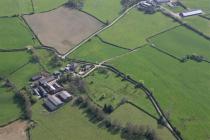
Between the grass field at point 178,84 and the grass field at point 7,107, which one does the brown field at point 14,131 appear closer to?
the grass field at point 7,107

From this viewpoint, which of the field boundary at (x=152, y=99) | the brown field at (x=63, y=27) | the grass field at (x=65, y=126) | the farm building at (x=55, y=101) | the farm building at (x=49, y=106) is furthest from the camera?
the brown field at (x=63, y=27)

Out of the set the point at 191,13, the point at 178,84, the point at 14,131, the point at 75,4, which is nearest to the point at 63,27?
the point at 75,4

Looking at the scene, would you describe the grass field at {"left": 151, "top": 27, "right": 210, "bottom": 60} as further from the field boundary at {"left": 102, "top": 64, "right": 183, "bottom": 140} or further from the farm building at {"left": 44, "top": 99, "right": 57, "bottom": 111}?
the farm building at {"left": 44, "top": 99, "right": 57, "bottom": 111}

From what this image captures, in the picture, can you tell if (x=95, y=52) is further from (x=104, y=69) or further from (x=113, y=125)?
(x=113, y=125)

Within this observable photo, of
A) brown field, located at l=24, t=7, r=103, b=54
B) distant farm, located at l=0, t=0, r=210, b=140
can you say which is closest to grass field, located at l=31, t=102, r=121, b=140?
distant farm, located at l=0, t=0, r=210, b=140

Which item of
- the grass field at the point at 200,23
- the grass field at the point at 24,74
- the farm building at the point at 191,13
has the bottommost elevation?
the grass field at the point at 200,23

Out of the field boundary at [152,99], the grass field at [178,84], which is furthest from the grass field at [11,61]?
the grass field at [178,84]

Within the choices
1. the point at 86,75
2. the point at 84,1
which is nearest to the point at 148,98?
the point at 86,75
